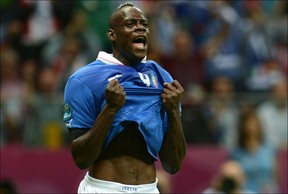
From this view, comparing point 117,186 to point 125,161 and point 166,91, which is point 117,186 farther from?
point 166,91

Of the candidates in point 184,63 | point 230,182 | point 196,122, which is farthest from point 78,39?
point 230,182

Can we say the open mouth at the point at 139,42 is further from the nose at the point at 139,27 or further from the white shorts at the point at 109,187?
the white shorts at the point at 109,187

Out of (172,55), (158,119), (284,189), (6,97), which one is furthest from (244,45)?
(158,119)

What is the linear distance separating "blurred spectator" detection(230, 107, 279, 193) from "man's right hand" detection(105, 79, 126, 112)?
5264 millimetres

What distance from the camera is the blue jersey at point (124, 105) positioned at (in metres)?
5.71

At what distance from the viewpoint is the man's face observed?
5.73 metres

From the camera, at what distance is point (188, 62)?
40.4 ft

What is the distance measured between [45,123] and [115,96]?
5398 mm

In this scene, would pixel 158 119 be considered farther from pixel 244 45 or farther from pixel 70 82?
pixel 244 45

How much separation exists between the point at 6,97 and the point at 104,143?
554 cm

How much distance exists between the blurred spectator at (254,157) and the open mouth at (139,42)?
5.05 metres

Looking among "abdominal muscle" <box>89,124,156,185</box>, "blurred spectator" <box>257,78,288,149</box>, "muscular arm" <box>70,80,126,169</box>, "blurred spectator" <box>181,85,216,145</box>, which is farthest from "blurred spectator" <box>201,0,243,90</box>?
"muscular arm" <box>70,80,126,169</box>

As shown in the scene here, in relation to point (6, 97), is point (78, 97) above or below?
above

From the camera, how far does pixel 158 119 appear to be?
19.1 ft
